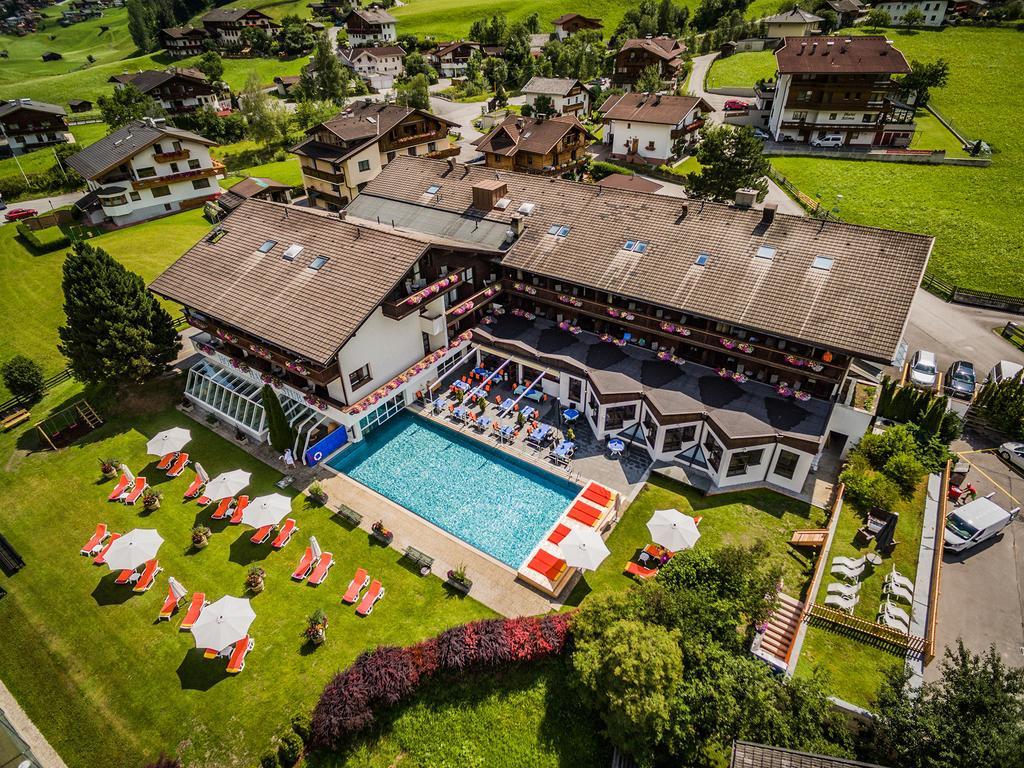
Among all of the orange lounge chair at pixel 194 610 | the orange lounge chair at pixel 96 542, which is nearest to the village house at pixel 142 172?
the orange lounge chair at pixel 96 542

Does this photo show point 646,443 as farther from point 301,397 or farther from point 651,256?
point 301,397

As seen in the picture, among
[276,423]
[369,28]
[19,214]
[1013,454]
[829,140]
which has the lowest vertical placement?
→ [1013,454]

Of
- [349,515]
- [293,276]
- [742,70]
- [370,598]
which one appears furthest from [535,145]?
[742,70]

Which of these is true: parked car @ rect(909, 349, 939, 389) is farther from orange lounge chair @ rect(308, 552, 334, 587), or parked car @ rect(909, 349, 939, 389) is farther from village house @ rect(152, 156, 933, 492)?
orange lounge chair @ rect(308, 552, 334, 587)

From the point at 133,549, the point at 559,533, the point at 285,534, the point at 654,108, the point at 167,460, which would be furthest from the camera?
the point at 654,108

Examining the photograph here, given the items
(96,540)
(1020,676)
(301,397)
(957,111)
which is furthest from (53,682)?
(957,111)

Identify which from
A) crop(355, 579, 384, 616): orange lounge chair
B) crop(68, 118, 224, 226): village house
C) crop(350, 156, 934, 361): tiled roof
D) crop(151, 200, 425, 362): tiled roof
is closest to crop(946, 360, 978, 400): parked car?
crop(350, 156, 934, 361): tiled roof

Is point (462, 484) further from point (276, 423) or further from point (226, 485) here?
point (226, 485)
